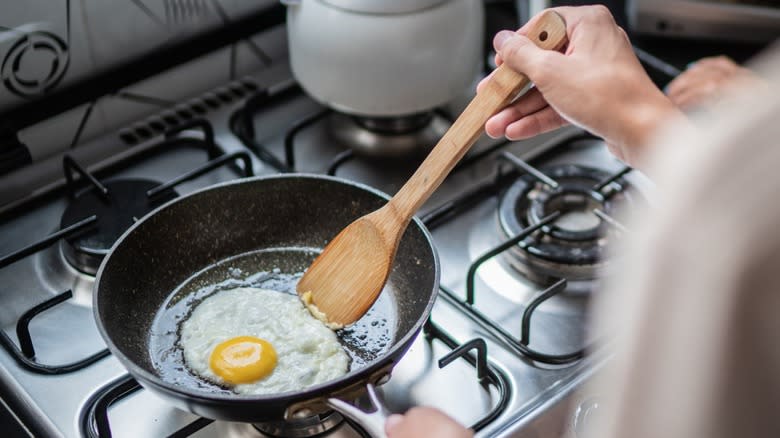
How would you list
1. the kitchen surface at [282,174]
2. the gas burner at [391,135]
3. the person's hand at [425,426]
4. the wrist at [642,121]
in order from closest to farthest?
1. the person's hand at [425,426]
2. the wrist at [642,121]
3. the kitchen surface at [282,174]
4. the gas burner at [391,135]

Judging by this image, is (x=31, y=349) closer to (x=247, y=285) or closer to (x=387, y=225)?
(x=247, y=285)

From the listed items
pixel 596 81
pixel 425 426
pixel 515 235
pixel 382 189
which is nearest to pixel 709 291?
pixel 425 426

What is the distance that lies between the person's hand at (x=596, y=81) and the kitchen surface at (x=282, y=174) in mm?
190

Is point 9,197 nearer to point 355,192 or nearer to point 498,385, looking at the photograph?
point 355,192

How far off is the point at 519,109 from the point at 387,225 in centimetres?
18

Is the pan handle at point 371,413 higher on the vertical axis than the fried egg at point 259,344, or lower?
higher

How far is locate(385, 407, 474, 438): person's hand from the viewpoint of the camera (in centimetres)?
70

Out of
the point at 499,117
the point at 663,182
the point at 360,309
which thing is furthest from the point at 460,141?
the point at 663,182

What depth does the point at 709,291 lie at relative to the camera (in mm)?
398

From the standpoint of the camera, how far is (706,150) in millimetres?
389

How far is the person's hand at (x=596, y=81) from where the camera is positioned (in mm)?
827

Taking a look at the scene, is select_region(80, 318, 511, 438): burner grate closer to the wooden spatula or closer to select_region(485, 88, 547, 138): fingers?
the wooden spatula

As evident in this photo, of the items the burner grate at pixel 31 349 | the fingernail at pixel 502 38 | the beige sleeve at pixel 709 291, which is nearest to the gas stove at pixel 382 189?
the burner grate at pixel 31 349

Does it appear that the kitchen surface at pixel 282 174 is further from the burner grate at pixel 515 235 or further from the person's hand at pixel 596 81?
the person's hand at pixel 596 81
